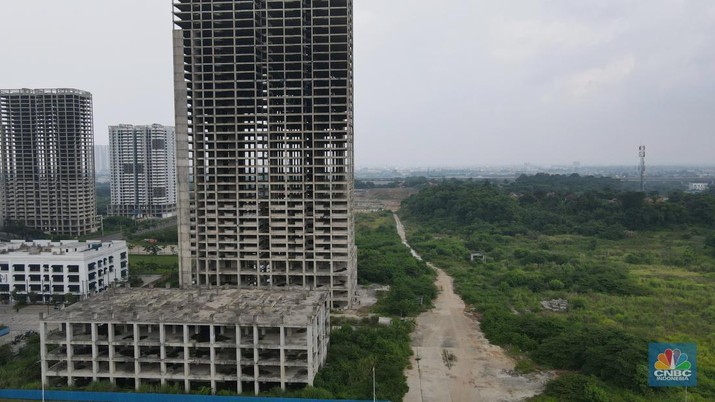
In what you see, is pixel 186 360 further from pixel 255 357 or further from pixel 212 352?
pixel 255 357

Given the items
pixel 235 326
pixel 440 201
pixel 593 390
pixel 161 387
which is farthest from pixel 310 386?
pixel 440 201

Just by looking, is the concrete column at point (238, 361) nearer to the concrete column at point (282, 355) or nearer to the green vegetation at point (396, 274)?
the concrete column at point (282, 355)

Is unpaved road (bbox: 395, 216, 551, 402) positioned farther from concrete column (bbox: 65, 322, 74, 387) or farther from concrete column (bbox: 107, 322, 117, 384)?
concrete column (bbox: 65, 322, 74, 387)

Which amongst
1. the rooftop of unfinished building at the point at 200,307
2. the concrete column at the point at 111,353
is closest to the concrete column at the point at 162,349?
the rooftop of unfinished building at the point at 200,307

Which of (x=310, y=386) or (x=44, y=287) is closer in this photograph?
(x=310, y=386)

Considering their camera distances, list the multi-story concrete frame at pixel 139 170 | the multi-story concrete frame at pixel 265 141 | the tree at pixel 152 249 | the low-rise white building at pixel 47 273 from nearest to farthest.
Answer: the multi-story concrete frame at pixel 265 141, the low-rise white building at pixel 47 273, the tree at pixel 152 249, the multi-story concrete frame at pixel 139 170

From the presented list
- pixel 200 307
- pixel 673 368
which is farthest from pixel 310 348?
pixel 673 368

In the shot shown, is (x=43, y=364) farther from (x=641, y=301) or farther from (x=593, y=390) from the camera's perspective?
(x=641, y=301)
